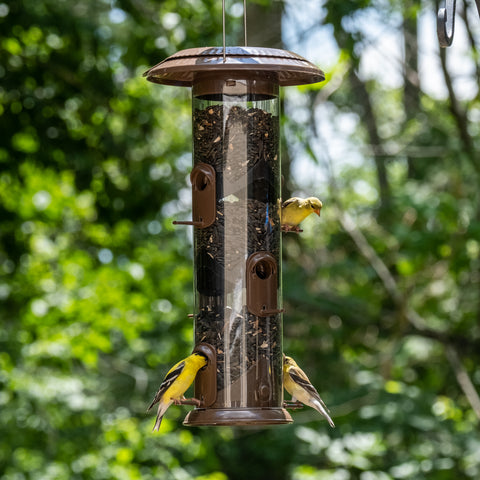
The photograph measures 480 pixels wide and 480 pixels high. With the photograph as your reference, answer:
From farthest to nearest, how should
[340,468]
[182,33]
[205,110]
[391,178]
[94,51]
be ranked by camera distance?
[391,178] → [340,468] → [182,33] → [94,51] → [205,110]

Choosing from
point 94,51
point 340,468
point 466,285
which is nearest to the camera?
point 94,51

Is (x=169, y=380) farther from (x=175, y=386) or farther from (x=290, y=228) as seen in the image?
(x=290, y=228)

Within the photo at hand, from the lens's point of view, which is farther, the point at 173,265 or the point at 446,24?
the point at 173,265

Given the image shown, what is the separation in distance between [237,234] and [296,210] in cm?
31

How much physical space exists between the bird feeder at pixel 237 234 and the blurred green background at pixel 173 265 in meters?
3.02

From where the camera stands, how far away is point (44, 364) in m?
10.9

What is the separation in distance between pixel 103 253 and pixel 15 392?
209cm

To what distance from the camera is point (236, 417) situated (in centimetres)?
399

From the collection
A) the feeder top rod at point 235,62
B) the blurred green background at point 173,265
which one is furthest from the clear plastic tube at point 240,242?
the blurred green background at point 173,265

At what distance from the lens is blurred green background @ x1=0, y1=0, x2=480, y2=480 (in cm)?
850

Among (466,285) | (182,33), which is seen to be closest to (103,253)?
(182,33)

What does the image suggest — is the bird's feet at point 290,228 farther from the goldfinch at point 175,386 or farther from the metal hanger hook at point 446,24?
the metal hanger hook at point 446,24

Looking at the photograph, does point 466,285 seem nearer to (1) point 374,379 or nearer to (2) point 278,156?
(1) point 374,379

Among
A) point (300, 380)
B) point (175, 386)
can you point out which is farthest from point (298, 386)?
point (175, 386)
